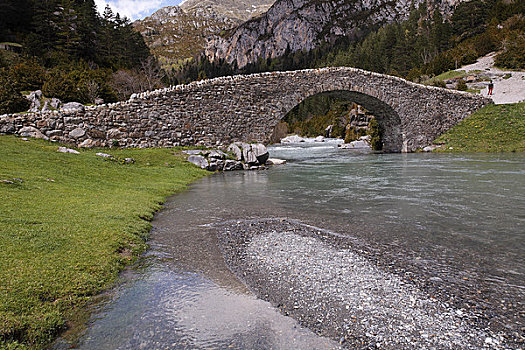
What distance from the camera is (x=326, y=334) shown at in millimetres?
2803

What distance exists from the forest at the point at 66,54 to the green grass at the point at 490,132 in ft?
115

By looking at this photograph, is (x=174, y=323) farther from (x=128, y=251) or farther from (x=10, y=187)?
(x=10, y=187)

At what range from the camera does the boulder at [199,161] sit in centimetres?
1659

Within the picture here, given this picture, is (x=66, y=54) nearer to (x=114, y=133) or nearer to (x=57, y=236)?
(x=114, y=133)

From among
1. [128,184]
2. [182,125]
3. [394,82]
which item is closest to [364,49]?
[394,82]

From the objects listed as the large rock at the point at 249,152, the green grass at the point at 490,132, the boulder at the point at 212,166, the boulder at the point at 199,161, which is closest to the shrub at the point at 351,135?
the green grass at the point at 490,132

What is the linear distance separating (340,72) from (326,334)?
71.2 feet

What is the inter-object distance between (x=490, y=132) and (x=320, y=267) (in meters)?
26.5

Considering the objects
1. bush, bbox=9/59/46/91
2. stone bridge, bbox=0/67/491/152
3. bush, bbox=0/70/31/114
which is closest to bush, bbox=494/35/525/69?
stone bridge, bbox=0/67/491/152

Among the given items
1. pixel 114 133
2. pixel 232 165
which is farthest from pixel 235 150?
pixel 114 133

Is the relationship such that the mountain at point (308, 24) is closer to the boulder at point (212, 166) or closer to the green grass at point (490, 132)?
the green grass at point (490, 132)

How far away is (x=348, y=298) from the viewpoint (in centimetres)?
332

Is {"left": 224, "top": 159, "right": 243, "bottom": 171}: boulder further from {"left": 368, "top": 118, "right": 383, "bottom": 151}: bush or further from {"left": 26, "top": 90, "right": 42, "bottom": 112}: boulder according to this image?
{"left": 26, "top": 90, "right": 42, "bottom": 112}: boulder

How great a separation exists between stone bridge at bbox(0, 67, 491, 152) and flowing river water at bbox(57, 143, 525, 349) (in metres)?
11.0
